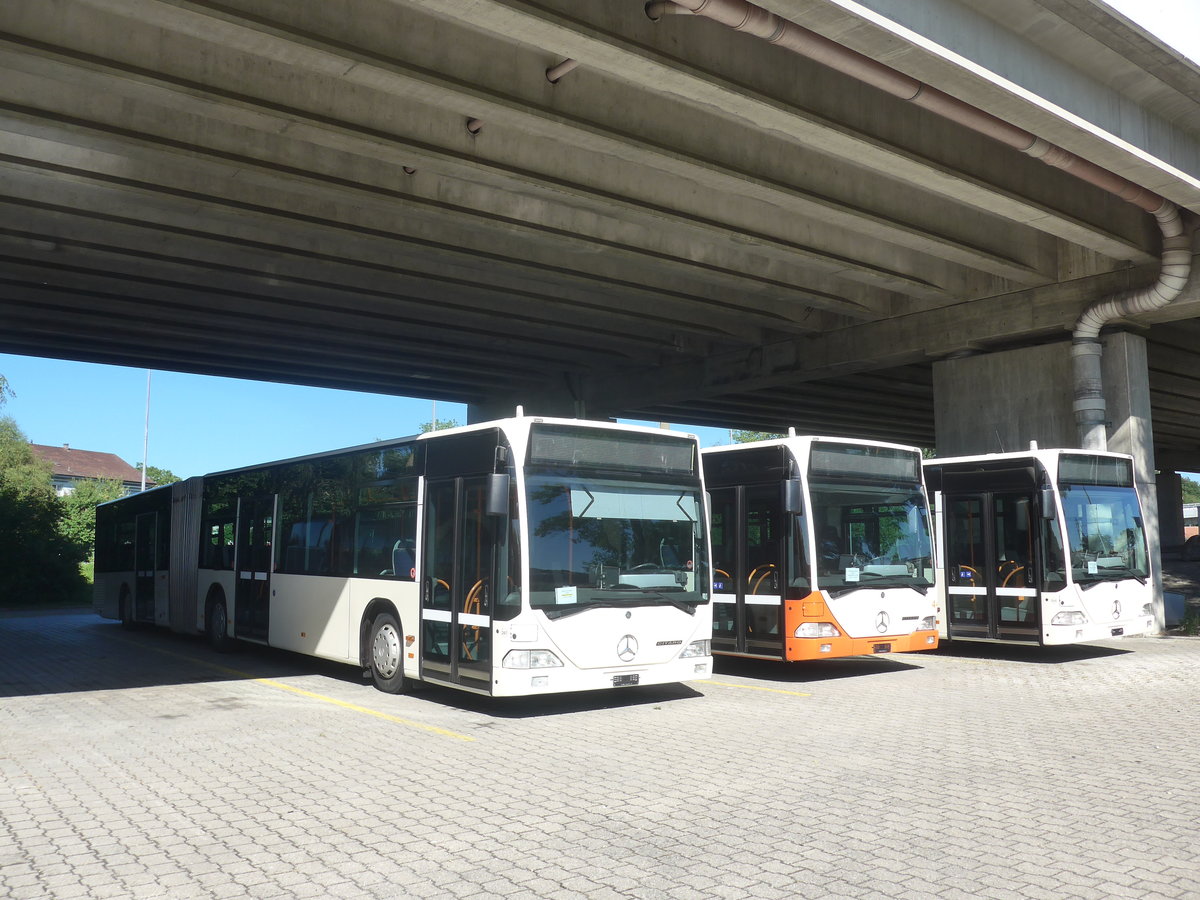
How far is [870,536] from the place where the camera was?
41.9 ft

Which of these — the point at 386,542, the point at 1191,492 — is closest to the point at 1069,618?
the point at 386,542

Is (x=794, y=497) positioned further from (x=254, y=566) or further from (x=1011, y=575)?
(x=254, y=566)

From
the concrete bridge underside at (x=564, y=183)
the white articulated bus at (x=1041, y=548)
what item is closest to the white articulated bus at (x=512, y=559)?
the concrete bridge underside at (x=564, y=183)

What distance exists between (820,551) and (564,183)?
6790mm

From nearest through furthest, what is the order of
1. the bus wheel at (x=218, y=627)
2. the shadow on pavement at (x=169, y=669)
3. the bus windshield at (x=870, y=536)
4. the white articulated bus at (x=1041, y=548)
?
the shadow on pavement at (x=169, y=669) < the bus windshield at (x=870, y=536) < the white articulated bus at (x=1041, y=548) < the bus wheel at (x=218, y=627)

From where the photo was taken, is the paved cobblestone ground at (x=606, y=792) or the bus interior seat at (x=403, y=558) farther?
the bus interior seat at (x=403, y=558)

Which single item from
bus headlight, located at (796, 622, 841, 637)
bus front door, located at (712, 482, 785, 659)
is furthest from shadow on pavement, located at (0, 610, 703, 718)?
bus headlight, located at (796, 622, 841, 637)

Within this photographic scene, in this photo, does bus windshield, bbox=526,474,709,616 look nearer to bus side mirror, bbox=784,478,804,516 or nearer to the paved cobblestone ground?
the paved cobblestone ground

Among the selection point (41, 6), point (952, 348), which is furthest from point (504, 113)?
point (952, 348)

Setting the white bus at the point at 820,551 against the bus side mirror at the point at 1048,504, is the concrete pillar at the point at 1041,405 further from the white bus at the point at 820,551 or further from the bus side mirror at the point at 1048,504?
the white bus at the point at 820,551

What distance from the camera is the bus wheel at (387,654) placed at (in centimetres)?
1138

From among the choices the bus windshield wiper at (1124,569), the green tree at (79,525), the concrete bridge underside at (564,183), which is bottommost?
the bus windshield wiper at (1124,569)

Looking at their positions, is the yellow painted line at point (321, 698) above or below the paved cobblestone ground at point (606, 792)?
above

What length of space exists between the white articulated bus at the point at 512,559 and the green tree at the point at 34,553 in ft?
72.8
